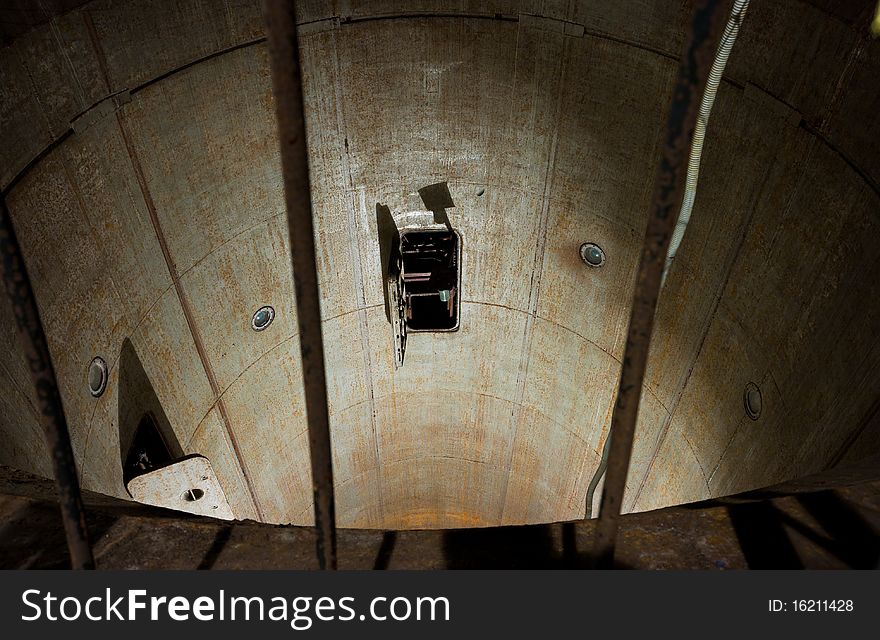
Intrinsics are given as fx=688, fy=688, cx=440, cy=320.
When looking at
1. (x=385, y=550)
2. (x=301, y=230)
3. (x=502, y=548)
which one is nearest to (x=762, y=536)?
(x=502, y=548)

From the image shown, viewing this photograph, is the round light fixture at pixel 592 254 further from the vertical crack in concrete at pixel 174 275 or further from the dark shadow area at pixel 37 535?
the dark shadow area at pixel 37 535

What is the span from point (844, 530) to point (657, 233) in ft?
4.04

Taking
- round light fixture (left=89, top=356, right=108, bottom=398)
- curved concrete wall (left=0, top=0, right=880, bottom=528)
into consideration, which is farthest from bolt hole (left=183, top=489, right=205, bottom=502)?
round light fixture (left=89, top=356, right=108, bottom=398)

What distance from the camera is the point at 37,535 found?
6.81 ft

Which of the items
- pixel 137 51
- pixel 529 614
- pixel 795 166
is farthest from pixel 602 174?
pixel 529 614

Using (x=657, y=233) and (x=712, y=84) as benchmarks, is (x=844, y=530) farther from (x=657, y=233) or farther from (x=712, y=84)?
(x=712, y=84)

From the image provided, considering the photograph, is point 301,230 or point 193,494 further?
point 193,494

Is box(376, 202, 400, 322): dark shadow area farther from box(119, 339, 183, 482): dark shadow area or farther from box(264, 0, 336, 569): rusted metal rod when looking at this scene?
box(264, 0, 336, 569): rusted metal rod

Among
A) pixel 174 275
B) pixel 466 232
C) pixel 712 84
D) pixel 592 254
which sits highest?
pixel 466 232

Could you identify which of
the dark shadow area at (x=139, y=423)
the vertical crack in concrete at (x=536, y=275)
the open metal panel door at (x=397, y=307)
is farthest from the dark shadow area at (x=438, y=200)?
the dark shadow area at (x=139, y=423)

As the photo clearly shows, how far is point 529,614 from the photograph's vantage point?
1.55m

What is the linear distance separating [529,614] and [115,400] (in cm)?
321

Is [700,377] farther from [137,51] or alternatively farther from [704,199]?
[137,51]

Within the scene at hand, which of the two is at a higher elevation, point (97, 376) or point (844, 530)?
point (97, 376)
